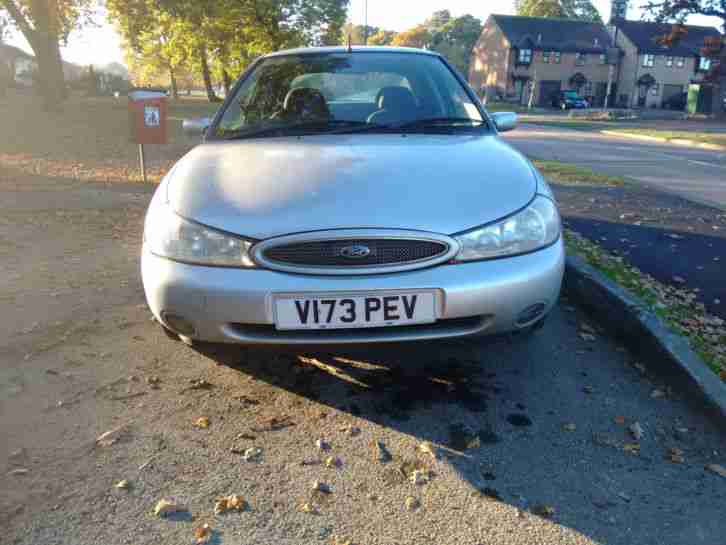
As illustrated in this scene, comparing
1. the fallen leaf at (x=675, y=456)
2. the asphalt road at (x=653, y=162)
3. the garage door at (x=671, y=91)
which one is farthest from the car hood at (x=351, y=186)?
the garage door at (x=671, y=91)

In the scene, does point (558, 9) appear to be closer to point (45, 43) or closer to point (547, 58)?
point (547, 58)

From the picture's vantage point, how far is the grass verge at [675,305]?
3.29 meters

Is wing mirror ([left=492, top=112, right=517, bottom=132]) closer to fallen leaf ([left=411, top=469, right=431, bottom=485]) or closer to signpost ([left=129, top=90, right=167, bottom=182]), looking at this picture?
fallen leaf ([left=411, top=469, right=431, bottom=485])

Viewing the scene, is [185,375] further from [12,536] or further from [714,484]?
[714,484]

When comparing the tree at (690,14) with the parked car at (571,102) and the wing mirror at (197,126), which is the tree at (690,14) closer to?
the parked car at (571,102)

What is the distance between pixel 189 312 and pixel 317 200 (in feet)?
2.30

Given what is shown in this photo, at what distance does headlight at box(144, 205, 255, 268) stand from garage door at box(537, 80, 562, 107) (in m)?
62.7

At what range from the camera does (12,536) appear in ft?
6.60

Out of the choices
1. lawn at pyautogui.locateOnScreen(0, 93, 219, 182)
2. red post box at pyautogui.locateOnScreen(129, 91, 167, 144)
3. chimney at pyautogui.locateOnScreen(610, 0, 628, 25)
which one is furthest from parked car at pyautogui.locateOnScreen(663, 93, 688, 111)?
red post box at pyautogui.locateOnScreen(129, 91, 167, 144)

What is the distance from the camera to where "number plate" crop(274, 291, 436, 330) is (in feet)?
8.15

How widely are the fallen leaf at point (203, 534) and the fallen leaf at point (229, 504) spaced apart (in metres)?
0.08

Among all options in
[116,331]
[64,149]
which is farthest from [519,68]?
[116,331]

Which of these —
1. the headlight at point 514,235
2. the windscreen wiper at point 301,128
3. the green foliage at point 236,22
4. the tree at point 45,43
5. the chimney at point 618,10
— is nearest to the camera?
the headlight at point 514,235

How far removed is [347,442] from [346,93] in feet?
7.72
